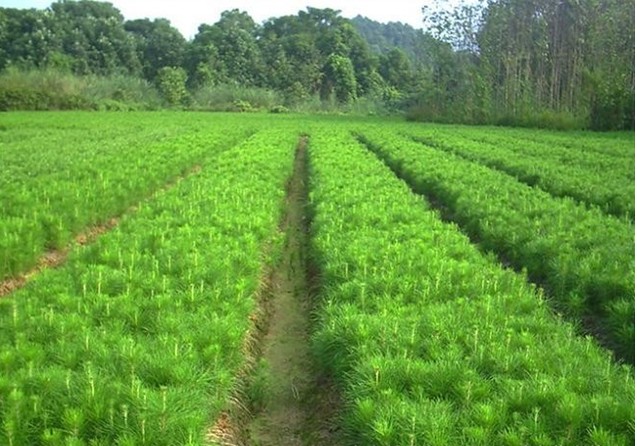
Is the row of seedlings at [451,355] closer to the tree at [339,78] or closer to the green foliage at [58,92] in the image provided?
the green foliage at [58,92]

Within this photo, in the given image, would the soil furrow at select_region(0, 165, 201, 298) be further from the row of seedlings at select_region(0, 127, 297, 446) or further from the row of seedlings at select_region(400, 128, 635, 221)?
the row of seedlings at select_region(400, 128, 635, 221)

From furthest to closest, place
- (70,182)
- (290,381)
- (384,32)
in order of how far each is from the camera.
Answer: (384,32), (70,182), (290,381)

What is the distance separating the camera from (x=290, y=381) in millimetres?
6980

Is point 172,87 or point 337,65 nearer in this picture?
point 172,87

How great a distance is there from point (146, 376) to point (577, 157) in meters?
20.0

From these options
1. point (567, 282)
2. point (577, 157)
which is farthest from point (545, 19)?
point (567, 282)

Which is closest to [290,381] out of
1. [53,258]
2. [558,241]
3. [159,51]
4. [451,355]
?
[451,355]

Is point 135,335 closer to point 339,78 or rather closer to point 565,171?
point 565,171

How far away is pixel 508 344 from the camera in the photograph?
20.0 ft

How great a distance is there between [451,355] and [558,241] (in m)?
5.20

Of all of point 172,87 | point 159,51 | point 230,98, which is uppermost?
point 159,51

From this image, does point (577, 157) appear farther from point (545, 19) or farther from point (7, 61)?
point (7, 61)

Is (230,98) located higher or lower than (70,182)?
higher

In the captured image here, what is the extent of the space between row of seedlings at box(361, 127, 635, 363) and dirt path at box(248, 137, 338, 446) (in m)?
3.43
